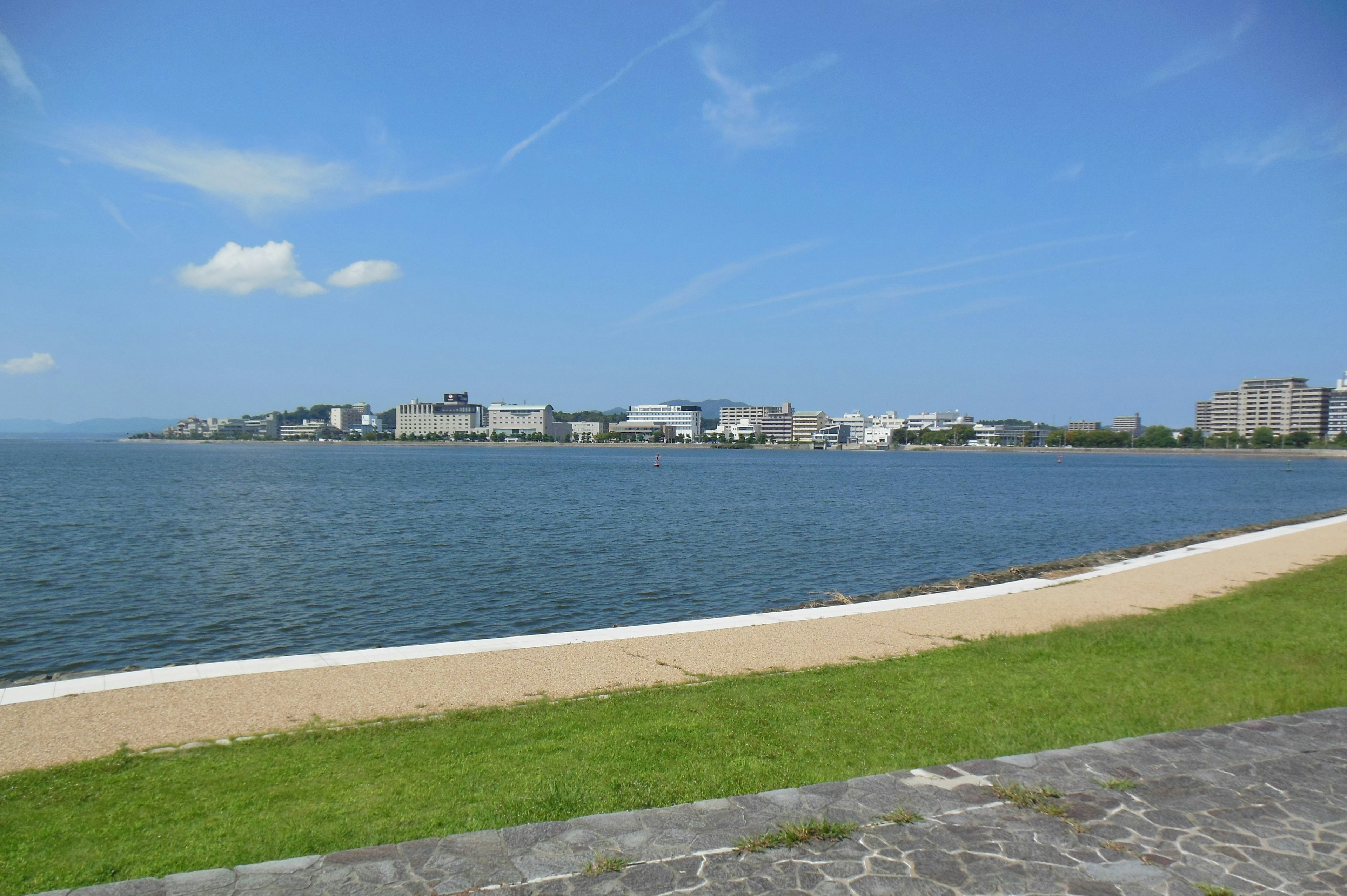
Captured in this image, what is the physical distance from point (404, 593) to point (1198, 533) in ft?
101

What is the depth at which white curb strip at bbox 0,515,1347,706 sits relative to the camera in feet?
30.7

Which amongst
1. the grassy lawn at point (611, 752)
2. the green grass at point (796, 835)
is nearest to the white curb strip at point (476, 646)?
the grassy lawn at point (611, 752)

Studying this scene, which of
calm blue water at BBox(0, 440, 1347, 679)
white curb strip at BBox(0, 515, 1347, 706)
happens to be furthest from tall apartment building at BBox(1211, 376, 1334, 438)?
white curb strip at BBox(0, 515, 1347, 706)

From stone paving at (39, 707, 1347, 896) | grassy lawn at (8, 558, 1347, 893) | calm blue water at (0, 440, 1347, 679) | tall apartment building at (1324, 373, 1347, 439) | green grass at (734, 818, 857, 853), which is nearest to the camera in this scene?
stone paving at (39, 707, 1347, 896)

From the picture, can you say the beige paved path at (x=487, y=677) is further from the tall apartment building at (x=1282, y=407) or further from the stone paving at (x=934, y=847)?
the tall apartment building at (x=1282, y=407)

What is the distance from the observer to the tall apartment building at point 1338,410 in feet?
563

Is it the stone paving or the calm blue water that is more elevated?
the stone paving

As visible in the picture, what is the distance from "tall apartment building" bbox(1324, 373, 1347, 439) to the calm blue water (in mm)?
135913

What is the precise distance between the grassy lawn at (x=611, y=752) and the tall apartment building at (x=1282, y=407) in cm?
19397

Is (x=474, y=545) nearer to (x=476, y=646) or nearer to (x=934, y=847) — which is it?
(x=476, y=646)

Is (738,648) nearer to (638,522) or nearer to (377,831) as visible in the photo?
(377,831)

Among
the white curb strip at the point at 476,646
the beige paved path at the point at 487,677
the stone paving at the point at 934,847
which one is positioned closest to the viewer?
the stone paving at the point at 934,847

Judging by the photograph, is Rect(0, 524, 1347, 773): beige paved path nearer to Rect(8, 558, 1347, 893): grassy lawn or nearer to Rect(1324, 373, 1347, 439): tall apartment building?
Rect(8, 558, 1347, 893): grassy lawn

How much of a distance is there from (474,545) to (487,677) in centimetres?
1671
